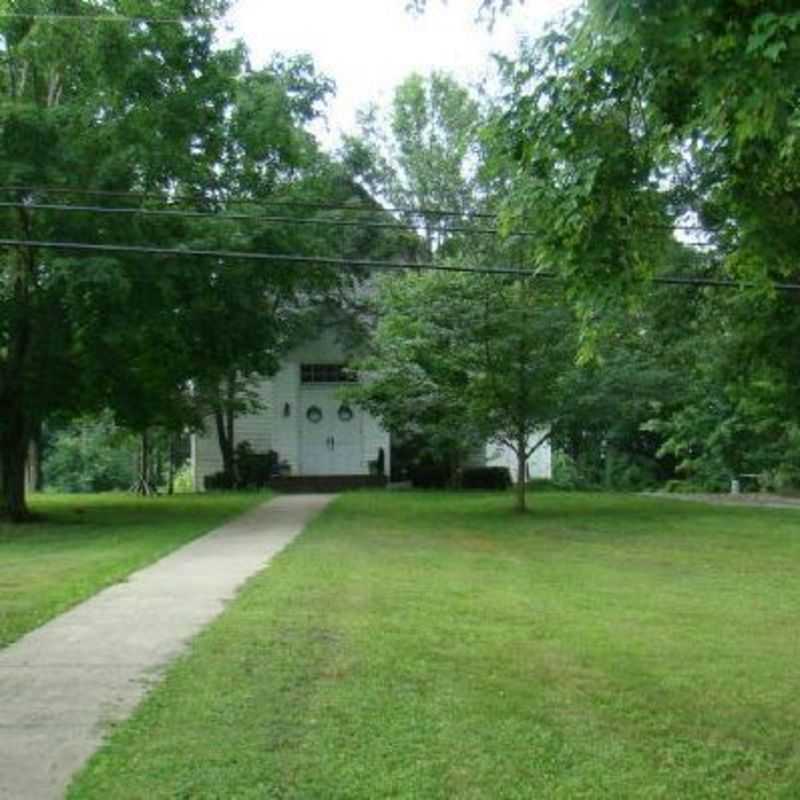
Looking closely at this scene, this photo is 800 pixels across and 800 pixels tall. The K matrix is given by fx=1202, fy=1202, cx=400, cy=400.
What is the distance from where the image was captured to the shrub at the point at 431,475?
117 feet

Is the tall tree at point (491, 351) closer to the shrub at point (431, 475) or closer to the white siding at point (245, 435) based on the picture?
the shrub at point (431, 475)

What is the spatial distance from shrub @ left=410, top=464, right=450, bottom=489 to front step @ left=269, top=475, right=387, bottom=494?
4.23 feet

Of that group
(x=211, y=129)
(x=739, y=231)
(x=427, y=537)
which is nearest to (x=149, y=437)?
(x=211, y=129)

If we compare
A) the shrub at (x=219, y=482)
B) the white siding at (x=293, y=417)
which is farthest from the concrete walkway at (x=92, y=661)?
the white siding at (x=293, y=417)

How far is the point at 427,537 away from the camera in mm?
19281

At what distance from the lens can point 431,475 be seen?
117 feet

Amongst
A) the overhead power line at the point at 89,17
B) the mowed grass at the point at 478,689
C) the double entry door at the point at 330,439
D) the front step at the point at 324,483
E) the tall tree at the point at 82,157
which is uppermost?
the overhead power line at the point at 89,17

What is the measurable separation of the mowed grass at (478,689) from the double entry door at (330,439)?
20682 millimetres

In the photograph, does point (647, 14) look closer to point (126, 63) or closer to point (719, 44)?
point (719, 44)

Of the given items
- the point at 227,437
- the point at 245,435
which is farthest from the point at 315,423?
the point at 227,437

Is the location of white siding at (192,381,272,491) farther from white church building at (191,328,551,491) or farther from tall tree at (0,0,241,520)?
tall tree at (0,0,241,520)

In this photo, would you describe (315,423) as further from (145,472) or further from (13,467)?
(13,467)

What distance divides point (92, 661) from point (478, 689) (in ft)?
9.32

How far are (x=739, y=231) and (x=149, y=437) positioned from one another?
3241 centimetres
